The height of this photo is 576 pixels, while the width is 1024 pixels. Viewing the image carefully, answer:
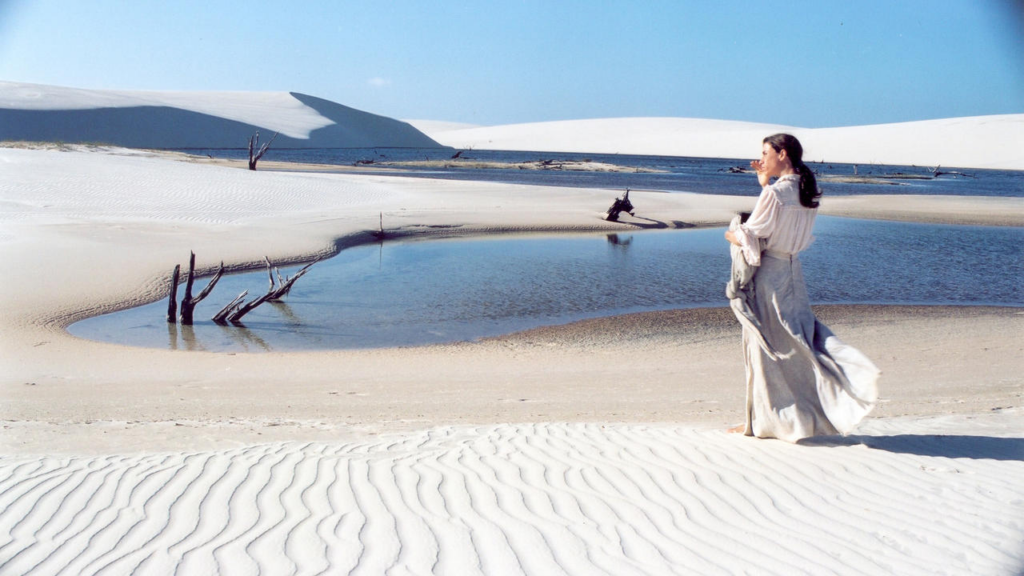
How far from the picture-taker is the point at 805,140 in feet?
320

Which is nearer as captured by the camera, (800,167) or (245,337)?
(800,167)

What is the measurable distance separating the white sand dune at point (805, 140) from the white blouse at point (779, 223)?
80.0m

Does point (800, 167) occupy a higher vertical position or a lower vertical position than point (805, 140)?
lower

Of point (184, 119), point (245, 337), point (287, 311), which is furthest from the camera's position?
point (184, 119)

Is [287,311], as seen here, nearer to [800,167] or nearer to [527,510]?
[800,167]

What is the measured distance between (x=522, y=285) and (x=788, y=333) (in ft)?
29.1

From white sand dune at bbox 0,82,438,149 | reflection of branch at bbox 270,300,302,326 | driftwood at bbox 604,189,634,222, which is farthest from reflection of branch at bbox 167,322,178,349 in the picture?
white sand dune at bbox 0,82,438,149

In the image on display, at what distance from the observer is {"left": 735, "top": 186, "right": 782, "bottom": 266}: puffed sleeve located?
13.8 ft

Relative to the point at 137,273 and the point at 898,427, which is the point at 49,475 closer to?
the point at 898,427

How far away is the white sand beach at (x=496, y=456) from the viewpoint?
9.72 ft

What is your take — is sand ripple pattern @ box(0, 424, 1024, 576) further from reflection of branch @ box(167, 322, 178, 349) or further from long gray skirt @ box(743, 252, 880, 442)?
reflection of branch @ box(167, 322, 178, 349)

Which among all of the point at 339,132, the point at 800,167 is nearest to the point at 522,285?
the point at 800,167

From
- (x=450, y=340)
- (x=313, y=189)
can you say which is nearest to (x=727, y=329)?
(x=450, y=340)

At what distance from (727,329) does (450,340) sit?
3368 mm
